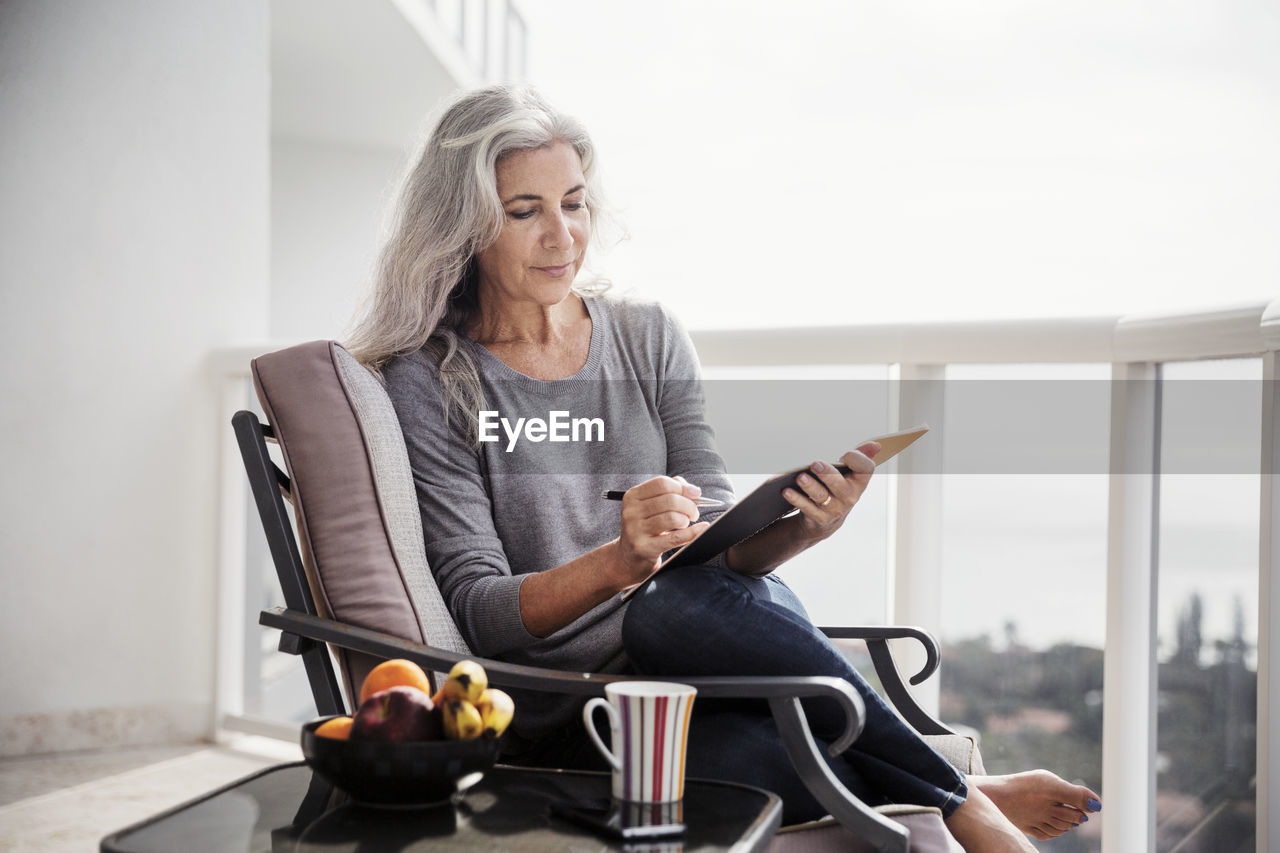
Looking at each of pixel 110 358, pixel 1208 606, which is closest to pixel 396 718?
pixel 1208 606

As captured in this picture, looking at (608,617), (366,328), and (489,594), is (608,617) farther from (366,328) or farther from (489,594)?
(366,328)

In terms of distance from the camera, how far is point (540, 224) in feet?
5.63

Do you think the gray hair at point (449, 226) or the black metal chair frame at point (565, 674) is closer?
the black metal chair frame at point (565, 674)

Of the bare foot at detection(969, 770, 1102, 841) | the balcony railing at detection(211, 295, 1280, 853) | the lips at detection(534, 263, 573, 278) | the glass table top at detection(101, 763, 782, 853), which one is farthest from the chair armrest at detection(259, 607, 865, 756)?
the balcony railing at detection(211, 295, 1280, 853)

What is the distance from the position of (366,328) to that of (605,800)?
3.09 ft

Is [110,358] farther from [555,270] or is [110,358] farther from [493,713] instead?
[493,713]

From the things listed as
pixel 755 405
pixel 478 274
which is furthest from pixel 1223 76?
pixel 478 274

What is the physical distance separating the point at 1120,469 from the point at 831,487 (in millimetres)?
799

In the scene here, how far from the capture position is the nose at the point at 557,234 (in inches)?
67.2

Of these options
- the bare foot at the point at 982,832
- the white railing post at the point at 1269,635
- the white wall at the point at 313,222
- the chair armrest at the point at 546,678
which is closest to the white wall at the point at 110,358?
the chair armrest at the point at 546,678

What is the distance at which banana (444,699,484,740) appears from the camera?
1.02 metres

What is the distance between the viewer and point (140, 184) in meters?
3.13

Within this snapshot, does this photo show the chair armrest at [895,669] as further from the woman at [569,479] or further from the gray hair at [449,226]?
the gray hair at [449,226]

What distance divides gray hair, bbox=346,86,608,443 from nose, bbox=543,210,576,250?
0.24 ft
